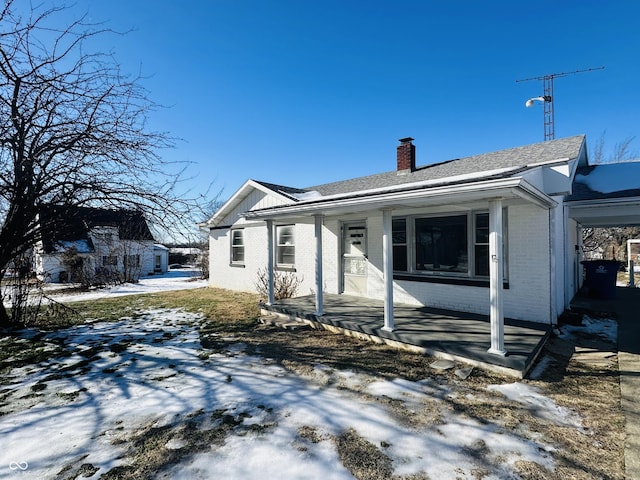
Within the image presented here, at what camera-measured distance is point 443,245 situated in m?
7.20

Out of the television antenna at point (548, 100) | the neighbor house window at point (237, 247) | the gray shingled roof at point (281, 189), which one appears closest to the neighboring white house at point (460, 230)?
the gray shingled roof at point (281, 189)

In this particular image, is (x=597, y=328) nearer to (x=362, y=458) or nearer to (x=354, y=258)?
(x=354, y=258)

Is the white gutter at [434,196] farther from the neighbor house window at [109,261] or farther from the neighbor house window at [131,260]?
the neighbor house window at [131,260]

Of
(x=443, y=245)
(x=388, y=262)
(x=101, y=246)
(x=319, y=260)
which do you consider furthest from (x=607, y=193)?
(x=101, y=246)

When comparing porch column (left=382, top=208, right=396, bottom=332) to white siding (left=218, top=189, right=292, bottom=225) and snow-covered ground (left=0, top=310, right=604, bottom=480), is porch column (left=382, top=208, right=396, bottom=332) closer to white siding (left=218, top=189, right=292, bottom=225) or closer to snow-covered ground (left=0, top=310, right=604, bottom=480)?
snow-covered ground (left=0, top=310, right=604, bottom=480)

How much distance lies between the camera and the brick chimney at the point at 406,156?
33.1 ft

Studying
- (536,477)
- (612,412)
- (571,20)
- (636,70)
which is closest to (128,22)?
(536,477)

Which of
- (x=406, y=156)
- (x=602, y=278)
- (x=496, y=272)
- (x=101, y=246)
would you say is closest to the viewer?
(x=496, y=272)

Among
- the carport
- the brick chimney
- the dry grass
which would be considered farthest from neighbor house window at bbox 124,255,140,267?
the carport

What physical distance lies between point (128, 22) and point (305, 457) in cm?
608

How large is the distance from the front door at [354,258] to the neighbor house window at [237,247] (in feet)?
18.0

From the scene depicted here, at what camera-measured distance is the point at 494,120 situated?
43.4 ft

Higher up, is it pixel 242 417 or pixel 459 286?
pixel 459 286

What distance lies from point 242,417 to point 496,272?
12.6ft
